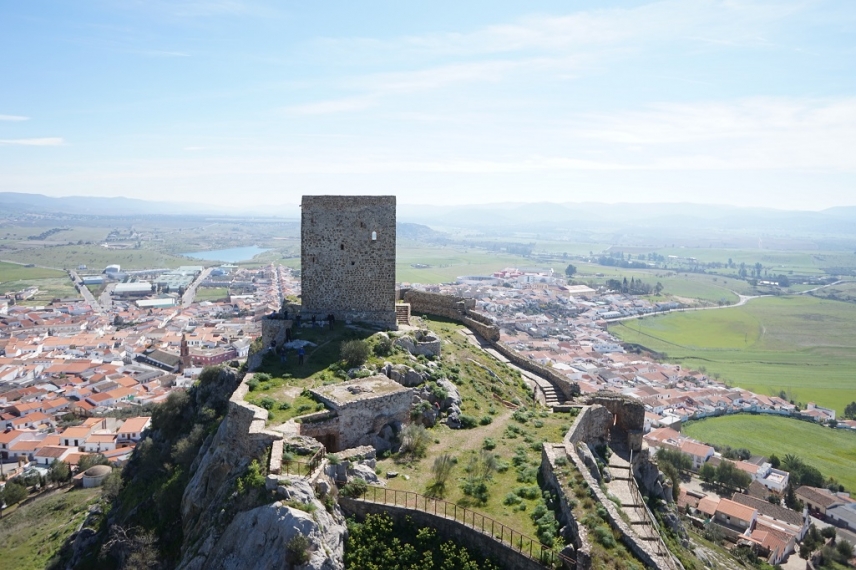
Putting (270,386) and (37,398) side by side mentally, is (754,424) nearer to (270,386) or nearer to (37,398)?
(270,386)

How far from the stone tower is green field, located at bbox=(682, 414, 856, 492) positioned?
59.2 meters

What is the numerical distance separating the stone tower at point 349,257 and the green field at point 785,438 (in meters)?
59.2

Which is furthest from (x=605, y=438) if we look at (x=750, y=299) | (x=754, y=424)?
(x=750, y=299)

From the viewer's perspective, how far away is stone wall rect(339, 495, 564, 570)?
1329 centimetres

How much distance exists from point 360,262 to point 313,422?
1111 cm

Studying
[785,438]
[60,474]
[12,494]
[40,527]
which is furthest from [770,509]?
[12,494]

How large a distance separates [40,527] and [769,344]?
418 feet

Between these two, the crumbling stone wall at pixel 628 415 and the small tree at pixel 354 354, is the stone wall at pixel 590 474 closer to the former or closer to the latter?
the crumbling stone wall at pixel 628 415

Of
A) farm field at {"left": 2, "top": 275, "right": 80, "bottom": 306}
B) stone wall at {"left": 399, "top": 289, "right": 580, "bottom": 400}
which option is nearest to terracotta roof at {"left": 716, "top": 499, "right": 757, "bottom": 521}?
stone wall at {"left": 399, "top": 289, "right": 580, "bottom": 400}

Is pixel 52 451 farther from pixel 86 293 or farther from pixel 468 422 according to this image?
pixel 86 293

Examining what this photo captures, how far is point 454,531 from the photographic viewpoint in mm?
14438

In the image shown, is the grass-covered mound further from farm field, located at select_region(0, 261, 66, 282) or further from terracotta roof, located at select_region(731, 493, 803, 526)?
farm field, located at select_region(0, 261, 66, 282)

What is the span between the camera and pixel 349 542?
47.9 ft

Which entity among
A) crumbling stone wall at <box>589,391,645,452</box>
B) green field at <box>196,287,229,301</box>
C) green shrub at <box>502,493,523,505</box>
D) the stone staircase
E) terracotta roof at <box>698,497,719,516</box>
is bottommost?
terracotta roof at <box>698,497,719,516</box>
